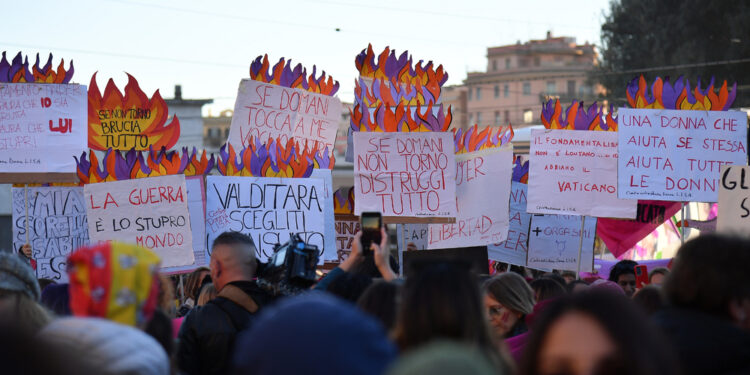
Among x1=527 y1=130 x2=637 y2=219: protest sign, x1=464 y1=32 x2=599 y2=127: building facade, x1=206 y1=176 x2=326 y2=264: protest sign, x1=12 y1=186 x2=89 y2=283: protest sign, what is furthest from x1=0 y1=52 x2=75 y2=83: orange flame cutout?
x1=464 y1=32 x2=599 y2=127: building facade

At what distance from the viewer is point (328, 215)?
854 cm

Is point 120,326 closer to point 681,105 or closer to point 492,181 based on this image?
point 492,181

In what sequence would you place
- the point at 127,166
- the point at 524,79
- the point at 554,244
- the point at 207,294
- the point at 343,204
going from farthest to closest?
the point at 524,79
the point at 554,244
the point at 343,204
the point at 127,166
the point at 207,294

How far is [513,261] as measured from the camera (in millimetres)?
10203

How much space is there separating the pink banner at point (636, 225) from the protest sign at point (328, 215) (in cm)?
387

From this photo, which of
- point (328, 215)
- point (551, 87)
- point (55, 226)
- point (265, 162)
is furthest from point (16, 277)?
point (551, 87)

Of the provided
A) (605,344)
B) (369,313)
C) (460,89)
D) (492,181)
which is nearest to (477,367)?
(605,344)

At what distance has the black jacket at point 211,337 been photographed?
4.59 m

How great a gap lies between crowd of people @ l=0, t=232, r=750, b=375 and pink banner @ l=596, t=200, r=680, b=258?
748 centimetres

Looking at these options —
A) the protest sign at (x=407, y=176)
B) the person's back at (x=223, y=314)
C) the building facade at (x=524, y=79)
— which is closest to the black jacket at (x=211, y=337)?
the person's back at (x=223, y=314)

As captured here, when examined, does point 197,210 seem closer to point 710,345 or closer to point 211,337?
point 211,337

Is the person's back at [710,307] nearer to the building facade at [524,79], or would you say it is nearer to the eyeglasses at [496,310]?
the eyeglasses at [496,310]

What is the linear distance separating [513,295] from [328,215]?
357cm

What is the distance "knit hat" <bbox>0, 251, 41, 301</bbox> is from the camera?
13.6ft
